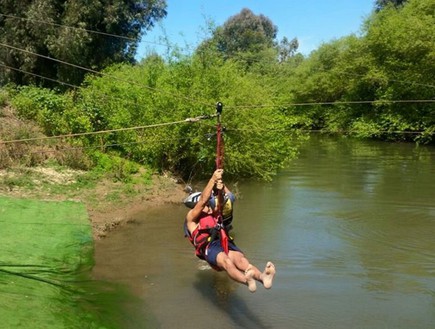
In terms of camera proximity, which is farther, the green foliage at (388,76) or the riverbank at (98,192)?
the green foliage at (388,76)

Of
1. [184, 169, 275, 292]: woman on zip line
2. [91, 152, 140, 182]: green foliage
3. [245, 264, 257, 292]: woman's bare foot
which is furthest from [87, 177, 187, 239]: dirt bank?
[245, 264, 257, 292]: woman's bare foot

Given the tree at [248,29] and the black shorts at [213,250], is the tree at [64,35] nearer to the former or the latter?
the black shorts at [213,250]

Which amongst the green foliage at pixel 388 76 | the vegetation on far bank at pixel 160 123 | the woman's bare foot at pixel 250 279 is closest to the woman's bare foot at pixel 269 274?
the woman's bare foot at pixel 250 279

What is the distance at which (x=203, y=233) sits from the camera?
7316mm

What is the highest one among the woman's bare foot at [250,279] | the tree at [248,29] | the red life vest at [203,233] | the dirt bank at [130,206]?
the tree at [248,29]

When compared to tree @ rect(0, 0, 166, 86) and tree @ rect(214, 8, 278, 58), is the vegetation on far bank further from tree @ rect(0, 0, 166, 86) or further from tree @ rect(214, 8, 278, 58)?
tree @ rect(214, 8, 278, 58)

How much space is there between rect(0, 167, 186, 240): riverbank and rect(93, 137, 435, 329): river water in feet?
1.42

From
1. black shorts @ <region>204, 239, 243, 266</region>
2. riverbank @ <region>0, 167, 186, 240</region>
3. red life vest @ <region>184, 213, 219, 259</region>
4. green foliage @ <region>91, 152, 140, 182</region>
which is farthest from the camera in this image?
green foliage @ <region>91, 152, 140, 182</region>

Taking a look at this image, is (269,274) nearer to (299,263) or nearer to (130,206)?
(299,263)

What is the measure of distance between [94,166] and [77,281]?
7.09m

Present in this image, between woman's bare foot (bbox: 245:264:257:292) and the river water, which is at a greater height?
woman's bare foot (bbox: 245:264:257:292)

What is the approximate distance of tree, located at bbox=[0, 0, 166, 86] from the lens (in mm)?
25391

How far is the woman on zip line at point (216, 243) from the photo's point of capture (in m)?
6.14

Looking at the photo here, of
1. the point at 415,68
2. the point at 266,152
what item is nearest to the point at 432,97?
the point at 415,68
